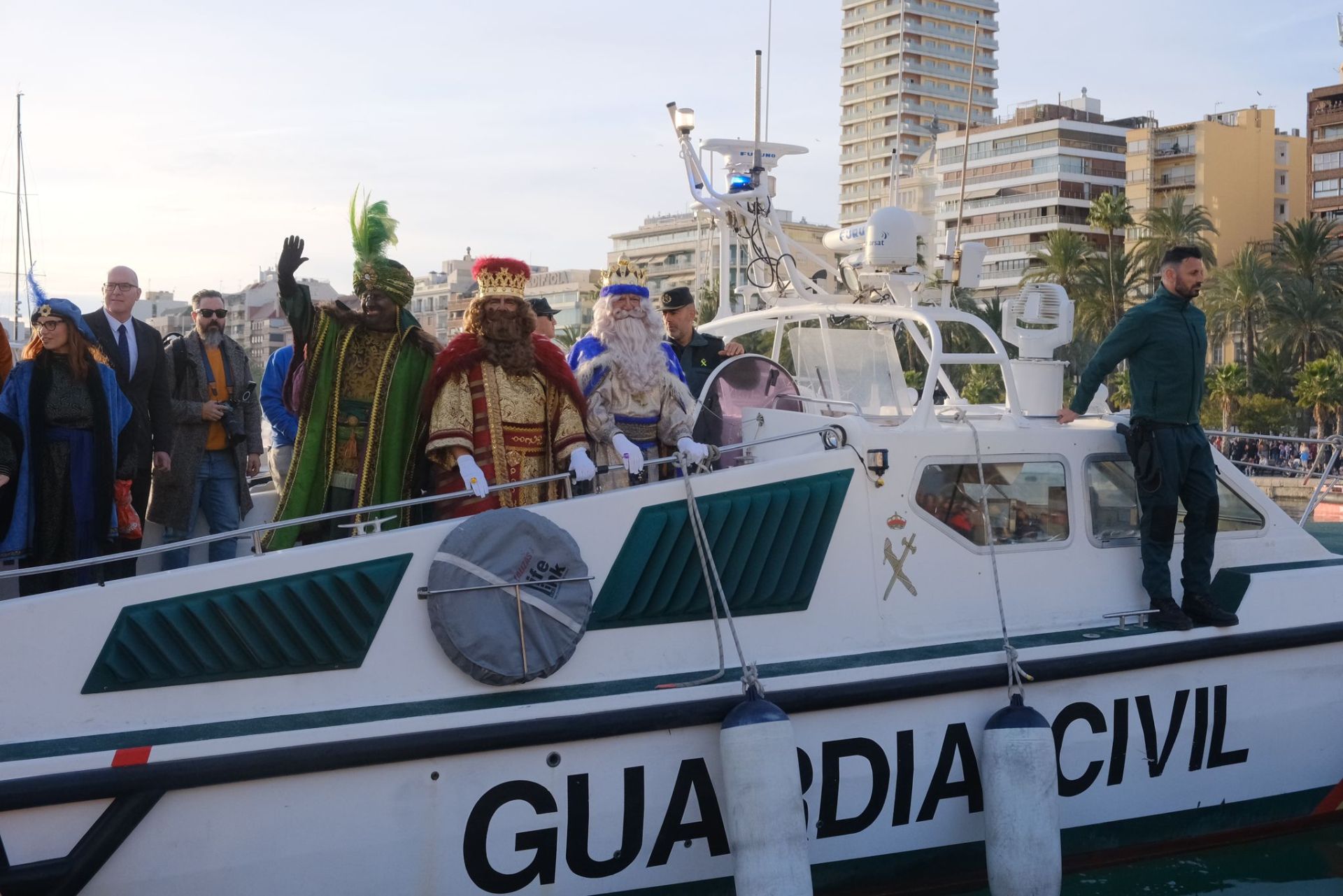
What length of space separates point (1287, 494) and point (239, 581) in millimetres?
29877

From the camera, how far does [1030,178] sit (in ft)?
255

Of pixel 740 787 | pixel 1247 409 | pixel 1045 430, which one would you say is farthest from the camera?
pixel 1247 409

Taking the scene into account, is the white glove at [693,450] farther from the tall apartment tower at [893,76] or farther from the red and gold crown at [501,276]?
the tall apartment tower at [893,76]

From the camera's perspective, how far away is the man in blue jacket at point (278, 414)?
6332 mm

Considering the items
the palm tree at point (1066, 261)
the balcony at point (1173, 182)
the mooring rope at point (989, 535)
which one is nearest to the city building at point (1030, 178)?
the balcony at point (1173, 182)

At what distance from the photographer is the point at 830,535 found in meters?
5.20

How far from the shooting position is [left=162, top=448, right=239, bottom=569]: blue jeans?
606 cm

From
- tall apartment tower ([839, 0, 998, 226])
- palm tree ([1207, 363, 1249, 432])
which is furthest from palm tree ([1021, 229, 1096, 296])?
tall apartment tower ([839, 0, 998, 226])

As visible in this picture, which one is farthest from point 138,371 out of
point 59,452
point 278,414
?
point 278,414

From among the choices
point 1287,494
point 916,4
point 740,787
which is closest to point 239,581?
point 740,787

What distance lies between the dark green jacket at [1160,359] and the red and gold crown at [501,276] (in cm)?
256

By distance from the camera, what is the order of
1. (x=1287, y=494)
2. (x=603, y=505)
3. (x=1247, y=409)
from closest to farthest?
1. (x=603, y=505)
2. (x=1287, y=494)
3. (x=1247, y=409)

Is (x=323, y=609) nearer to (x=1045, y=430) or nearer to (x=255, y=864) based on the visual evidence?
(x=255, y=864)

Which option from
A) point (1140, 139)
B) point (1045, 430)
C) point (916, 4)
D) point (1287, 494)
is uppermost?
point (916, 4)
